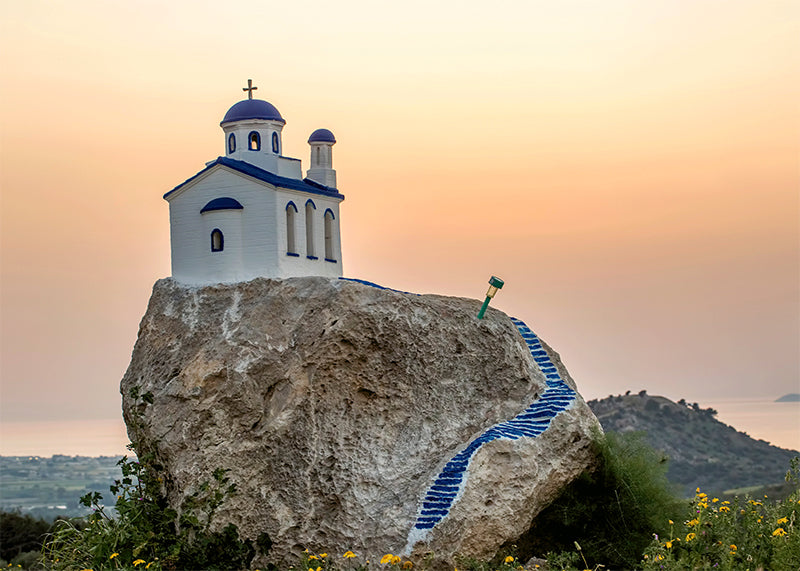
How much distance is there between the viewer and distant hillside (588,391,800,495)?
43.9 m

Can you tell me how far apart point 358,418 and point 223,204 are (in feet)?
14.1

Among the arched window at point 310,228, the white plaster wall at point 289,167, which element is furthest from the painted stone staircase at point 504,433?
the white plaster wall at point 289,167

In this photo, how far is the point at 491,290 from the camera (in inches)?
670

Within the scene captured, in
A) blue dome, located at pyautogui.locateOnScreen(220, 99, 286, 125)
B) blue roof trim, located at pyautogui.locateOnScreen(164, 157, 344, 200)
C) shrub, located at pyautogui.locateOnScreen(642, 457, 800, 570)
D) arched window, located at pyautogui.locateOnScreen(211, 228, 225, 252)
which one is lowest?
shrub, located at pyautogui.locateOnScreen(642, 457, 800, 570)

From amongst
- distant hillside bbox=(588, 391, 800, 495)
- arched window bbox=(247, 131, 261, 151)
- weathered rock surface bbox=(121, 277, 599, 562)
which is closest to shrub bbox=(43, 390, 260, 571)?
weathered rock surface bbox=(121, 277, 599, 562)

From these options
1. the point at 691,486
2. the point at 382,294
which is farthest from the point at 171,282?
the point at 691,486

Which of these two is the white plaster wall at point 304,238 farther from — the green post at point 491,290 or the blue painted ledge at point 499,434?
the green post at point 491,290

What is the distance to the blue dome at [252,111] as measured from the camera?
18.9 meters

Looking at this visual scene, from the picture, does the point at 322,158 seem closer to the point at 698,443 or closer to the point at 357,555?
the point at 357,555

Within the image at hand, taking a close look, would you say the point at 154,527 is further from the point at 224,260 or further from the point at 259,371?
the point at 224,260

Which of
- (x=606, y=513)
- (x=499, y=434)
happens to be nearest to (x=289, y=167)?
(x=499, y=434)

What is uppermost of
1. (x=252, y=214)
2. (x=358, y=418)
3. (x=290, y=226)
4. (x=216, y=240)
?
(x=252, y=214)

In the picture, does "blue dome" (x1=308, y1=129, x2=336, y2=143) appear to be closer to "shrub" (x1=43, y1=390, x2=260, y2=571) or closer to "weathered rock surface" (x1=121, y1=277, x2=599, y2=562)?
"weathered rock surface" (x1=121, y1=277, x2=599, y2=562)

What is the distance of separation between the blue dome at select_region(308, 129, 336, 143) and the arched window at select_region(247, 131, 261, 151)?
1206 mm
